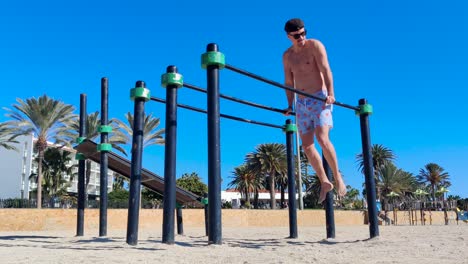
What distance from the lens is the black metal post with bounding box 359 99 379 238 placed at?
24.1ft

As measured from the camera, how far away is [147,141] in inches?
1158

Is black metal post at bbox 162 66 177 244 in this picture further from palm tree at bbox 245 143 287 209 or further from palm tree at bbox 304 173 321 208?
palm tree at bbox 304 173 321 208

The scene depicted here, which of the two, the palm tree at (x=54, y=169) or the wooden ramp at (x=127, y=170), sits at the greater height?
the palm tree at (x=54, y=169)

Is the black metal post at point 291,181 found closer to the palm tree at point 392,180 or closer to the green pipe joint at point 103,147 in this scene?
the green pipe joint at point 103,147

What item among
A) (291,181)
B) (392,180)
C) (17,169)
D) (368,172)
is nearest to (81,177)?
(291,181)

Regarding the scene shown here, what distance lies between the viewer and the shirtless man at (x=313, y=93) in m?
5.61

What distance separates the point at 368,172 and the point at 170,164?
3582 millimetres

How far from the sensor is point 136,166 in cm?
672

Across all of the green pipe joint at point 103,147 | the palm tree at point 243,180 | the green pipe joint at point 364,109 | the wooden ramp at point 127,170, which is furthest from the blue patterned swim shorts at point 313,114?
the palm tree at point 243,180

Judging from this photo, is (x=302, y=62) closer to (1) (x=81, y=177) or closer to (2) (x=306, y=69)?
(2) (x=306, y=69)

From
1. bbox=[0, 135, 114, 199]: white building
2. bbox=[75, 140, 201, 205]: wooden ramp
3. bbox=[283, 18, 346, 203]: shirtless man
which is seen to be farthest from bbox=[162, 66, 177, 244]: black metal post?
bbox=[0, 135, 114, 199]: white building

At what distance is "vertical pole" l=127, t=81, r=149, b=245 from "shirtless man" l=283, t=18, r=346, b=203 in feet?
8.33

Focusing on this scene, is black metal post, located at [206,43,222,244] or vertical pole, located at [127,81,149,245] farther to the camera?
vertical pole, located at [127,81,149,245]

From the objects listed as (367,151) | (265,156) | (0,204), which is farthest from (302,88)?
(265,156)
